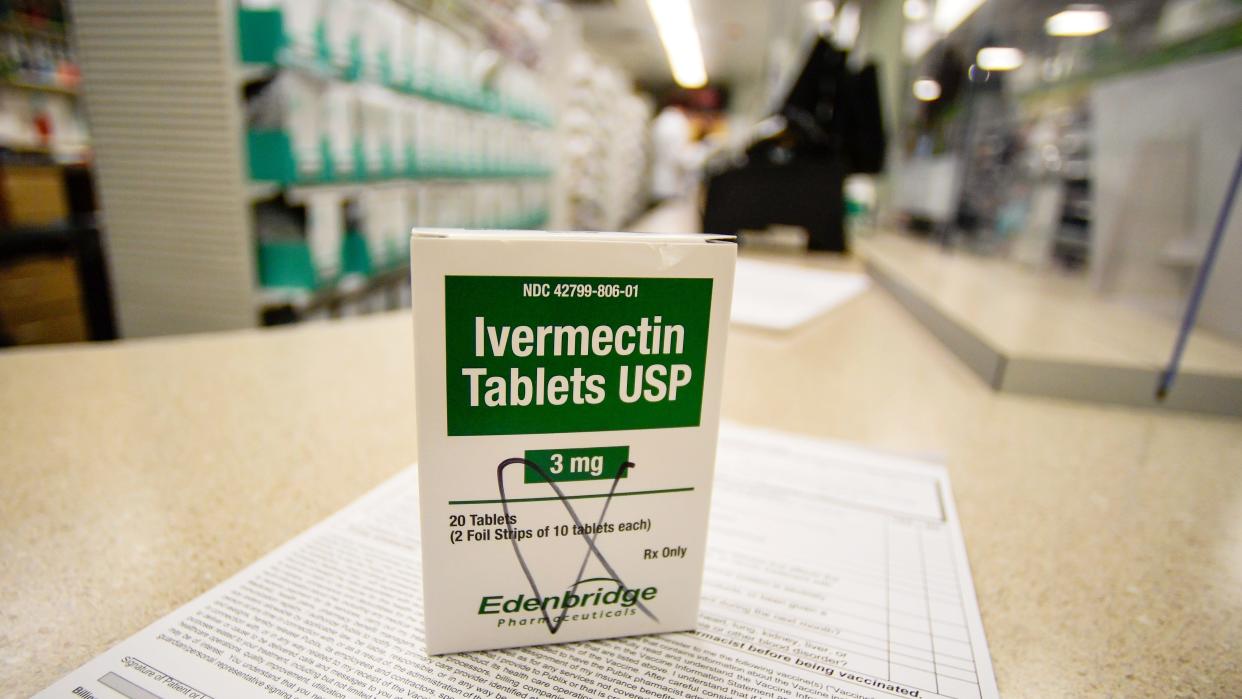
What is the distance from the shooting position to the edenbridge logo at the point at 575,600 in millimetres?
318

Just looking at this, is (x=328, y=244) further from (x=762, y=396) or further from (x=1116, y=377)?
(x=1116, y=377)

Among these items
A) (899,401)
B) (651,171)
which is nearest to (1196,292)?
(899,401)

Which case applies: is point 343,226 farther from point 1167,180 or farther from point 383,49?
point 1167,180

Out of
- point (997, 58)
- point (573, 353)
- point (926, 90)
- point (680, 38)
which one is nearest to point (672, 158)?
point (680, 38)

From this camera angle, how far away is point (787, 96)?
2221 mm

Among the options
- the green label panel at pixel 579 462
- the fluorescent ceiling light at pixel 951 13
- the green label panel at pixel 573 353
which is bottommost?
the green label panel at pixel 579 462

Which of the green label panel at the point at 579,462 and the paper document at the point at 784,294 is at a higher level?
the green label panel at the point at 579,462

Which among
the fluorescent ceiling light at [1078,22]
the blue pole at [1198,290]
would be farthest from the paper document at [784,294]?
the fluorescent ceiling light at [1078,22]

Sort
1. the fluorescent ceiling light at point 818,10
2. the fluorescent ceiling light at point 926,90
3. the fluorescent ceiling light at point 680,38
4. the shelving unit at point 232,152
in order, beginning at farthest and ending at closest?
the fluorescent ceiling light at point 680,38 < the fluorescent ceiling light at point 818,10 < the fluorescent ceiling light at point 926,90 < the shelving unit at point 232,152

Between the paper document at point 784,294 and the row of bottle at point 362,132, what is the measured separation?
146cm

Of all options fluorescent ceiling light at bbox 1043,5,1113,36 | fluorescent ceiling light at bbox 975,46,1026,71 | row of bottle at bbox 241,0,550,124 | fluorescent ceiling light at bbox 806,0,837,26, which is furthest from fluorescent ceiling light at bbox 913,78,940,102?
row of bottle at bbox 241,0,550,124

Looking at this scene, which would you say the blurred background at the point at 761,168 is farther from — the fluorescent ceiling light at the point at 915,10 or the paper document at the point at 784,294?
the paper document at the point at 784,294

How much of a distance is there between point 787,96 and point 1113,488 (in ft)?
6.51

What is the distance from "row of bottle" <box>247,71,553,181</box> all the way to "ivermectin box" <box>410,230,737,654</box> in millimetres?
1910
